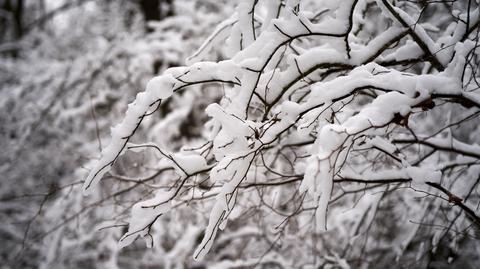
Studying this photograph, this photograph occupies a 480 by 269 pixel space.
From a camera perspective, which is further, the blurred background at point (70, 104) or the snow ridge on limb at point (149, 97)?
the blurred background at point (70, 104)

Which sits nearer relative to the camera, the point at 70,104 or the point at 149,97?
the point at 149,97

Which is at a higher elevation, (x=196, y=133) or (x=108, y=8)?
(x=108, y=8)

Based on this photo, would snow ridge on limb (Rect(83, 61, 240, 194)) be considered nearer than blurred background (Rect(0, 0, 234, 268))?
Yes

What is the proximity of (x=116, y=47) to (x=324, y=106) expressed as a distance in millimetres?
4728

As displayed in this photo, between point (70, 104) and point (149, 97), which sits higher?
point (149, 97)

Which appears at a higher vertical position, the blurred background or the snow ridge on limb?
the snow ridge on limb

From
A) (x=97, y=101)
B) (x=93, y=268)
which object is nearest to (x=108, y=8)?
(x=97, y=101)

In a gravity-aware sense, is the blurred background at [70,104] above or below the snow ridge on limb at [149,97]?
below

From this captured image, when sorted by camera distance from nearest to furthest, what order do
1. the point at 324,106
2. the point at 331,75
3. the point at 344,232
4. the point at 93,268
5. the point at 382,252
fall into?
1. the point at 324,106
2. the point at 331,75
3. the point at 382,252
4. the point at 344,232
5. the point at 93,268

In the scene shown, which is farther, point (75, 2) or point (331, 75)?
point (75, 2)

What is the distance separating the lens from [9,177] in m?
5.18

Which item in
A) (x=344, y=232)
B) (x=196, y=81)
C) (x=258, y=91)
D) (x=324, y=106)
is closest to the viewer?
(x=324, y=106)

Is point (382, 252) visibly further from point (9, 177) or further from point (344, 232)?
point (9, 177)

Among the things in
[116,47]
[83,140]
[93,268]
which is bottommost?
[93,268]
